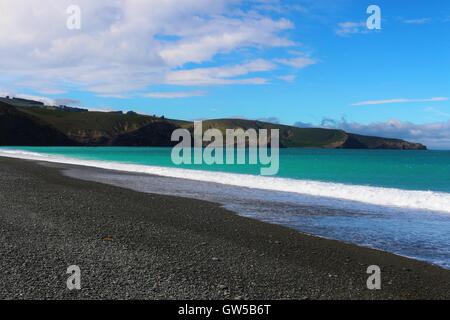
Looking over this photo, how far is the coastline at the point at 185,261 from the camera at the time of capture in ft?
23.8

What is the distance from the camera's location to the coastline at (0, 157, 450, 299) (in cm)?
725

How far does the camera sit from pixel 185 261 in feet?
29.5

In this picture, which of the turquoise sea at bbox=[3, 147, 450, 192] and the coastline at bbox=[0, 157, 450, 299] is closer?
the coastline at bbox=[0, 157, 450, 299]

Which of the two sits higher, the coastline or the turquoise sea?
the coastline

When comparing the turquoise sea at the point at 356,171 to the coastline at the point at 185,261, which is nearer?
the coastline at the point at 185,261

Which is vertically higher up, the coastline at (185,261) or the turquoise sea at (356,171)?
the coastline at (185,261)

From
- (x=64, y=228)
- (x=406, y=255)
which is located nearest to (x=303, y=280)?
(x=406, y=255)

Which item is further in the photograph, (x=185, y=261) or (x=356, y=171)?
(x=356, y=171)

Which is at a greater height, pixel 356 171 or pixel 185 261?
pixel 185 261
